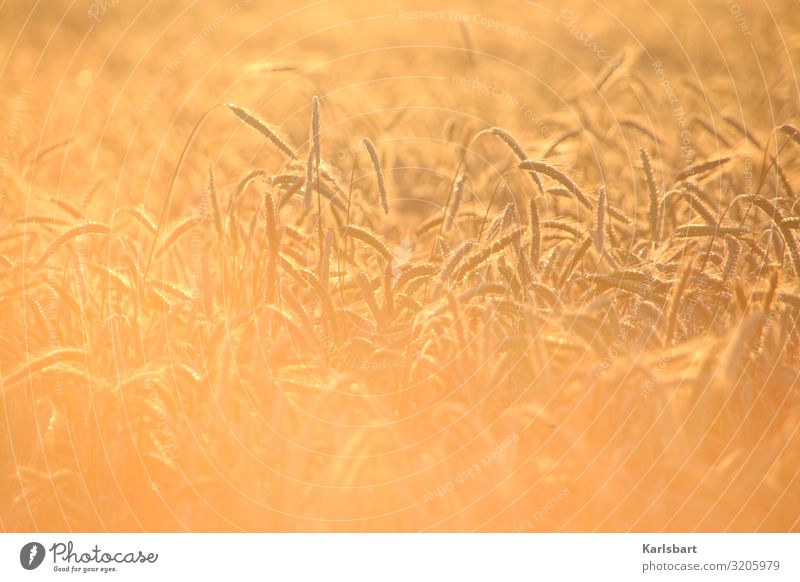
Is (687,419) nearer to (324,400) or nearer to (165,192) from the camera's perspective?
(324,400)

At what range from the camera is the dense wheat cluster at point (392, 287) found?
1650mm

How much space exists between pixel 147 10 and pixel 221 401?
117cm

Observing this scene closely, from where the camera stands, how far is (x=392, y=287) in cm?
175
